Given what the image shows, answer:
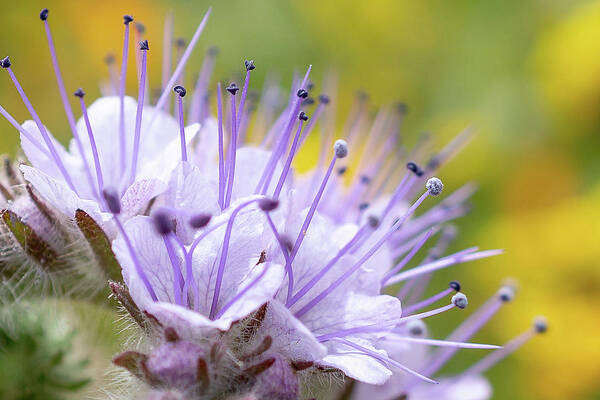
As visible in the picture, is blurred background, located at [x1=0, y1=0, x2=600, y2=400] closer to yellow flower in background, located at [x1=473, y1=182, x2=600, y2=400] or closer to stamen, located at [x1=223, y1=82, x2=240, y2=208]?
yellow flower in background, located at [x1=473, y1=182, x2=600, y2=400]

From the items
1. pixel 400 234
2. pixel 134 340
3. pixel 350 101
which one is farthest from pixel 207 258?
pixel 350 101

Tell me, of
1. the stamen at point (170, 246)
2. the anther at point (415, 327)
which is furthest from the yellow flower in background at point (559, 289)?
the stamen at point (170, 246)

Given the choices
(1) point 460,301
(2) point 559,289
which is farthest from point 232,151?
(2) point 559,289

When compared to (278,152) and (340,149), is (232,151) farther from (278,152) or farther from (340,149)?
(340,149)

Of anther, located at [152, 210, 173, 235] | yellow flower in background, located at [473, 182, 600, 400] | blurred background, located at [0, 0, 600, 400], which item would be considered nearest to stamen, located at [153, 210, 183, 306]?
anther, located at [152, 210, 173, 235]

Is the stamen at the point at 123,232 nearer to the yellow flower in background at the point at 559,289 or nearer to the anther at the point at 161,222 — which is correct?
the anther at the point at 161,222

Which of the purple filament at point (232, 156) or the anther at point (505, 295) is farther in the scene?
the anther at point (505, 295)
